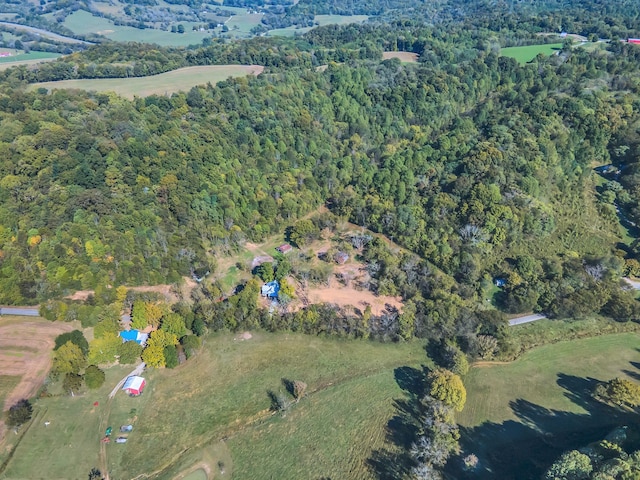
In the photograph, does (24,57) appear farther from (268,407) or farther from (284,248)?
(268,407)

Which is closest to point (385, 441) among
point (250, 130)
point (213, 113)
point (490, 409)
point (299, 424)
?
point (299, 424)

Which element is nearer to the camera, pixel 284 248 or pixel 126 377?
pixel 126 377

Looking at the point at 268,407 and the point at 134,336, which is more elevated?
the point at 134,336

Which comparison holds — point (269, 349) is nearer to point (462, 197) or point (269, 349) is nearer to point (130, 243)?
point (130, 243)

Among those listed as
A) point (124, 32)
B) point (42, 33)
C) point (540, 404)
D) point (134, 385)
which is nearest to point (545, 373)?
point (540, 404)

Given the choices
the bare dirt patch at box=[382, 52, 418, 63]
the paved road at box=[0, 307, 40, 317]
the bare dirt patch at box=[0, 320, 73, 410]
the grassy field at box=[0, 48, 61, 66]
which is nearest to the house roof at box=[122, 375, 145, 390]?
the bare dirt patch at box=[0, 320, 73, 410]

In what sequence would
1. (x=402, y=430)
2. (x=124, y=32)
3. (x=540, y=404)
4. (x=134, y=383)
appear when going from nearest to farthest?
(x=402, y=430), (x=540, y=404), (x=134, y=383), (x=124, y=32)

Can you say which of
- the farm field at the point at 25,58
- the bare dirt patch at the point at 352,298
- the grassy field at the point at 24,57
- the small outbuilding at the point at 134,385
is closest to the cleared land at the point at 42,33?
the grassy field at the point at 24,57

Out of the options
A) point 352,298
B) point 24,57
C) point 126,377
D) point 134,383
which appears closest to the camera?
point 134,383
